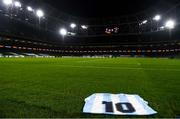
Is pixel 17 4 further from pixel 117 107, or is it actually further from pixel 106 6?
pixel 117 107

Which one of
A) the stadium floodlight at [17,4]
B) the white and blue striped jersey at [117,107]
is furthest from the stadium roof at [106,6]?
the white and blue striped jersey at [117,107]

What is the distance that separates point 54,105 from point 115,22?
74939 mm

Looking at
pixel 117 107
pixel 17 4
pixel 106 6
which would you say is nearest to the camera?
pixel 117 107

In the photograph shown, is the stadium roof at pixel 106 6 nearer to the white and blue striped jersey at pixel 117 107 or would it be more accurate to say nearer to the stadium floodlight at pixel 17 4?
the stadium floodlight at pixel 17 4

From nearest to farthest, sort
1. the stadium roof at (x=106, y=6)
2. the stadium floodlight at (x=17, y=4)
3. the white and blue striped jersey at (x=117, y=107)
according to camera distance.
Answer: the white and blue striped jersey at (x=117, y=107), the stadium floodlight at (x=17, y=4), the stadium roof at (x=106, y=6)

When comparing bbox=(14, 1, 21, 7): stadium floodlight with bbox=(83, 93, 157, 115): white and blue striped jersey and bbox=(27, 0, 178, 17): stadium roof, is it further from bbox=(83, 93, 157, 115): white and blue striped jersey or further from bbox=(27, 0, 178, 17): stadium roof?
bbox=(83, 93, 157, 115): white and blue striped jersey

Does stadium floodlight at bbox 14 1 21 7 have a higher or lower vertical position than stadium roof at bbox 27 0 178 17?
lower

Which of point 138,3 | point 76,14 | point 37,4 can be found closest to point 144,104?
point 37,4

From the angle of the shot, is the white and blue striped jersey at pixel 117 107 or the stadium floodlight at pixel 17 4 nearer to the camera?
the white and blue striped jersey at pixel 117 107

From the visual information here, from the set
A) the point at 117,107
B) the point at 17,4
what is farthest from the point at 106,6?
the point at 117,107

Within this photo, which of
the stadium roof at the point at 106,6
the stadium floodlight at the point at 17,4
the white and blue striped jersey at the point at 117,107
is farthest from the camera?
the stadium roof at the point at 106,6

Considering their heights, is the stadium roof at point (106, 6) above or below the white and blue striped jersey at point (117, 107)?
above

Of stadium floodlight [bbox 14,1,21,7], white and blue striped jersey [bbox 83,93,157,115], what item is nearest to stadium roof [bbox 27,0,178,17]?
stadium floodlight [bbox 14,1,21,7]

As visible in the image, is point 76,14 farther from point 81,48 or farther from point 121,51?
point 121,51
